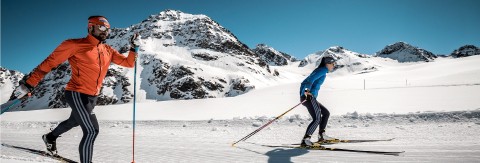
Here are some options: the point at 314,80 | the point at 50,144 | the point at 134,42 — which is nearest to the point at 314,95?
the point at 314,80

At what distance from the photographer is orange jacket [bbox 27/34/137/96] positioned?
364cm

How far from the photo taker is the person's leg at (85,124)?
3891mm

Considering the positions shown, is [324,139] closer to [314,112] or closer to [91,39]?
[314,112]

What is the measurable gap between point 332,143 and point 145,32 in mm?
91862

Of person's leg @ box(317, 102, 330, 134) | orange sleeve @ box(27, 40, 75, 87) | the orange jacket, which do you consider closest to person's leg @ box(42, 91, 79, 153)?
the orange jacket

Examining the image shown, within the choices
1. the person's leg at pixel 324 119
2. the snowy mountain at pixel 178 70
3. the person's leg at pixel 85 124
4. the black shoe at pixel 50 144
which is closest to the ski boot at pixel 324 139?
the person's leg at pixel 324 119

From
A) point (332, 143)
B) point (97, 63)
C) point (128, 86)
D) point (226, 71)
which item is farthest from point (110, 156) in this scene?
point (226, 71)

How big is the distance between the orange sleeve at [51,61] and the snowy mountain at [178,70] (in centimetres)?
5288

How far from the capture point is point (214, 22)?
102 metres

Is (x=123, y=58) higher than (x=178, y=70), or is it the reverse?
(x=178, y=70)

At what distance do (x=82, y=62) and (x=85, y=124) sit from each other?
834 millimetres

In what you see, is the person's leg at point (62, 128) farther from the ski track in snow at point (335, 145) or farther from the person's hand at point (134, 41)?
the person's hand at point (134, 41)

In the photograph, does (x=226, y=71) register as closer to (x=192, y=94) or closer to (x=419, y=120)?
(x=192, y=94)

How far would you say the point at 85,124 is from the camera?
395 cm
